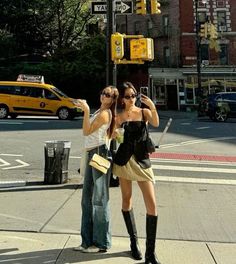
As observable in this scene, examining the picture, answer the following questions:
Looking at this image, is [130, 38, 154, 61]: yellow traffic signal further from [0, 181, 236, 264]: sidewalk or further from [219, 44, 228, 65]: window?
[219, 44, 228, 65]: window

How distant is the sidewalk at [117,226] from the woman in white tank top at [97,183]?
17 cm

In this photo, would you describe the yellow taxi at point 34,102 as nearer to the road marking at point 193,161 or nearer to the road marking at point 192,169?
the road marking at point 193,161

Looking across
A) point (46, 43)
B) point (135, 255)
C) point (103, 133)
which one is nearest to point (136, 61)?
point (103, 133)

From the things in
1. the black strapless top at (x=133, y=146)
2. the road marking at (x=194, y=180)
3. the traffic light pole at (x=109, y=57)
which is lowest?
the road marking at (x=194, y=180)

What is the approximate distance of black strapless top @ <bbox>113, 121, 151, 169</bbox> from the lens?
500 cm

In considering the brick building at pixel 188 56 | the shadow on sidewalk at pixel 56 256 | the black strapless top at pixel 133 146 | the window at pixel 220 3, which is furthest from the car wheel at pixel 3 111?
the window at pixel 220 3

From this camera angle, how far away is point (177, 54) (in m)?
43.3

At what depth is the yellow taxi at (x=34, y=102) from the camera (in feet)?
85.0

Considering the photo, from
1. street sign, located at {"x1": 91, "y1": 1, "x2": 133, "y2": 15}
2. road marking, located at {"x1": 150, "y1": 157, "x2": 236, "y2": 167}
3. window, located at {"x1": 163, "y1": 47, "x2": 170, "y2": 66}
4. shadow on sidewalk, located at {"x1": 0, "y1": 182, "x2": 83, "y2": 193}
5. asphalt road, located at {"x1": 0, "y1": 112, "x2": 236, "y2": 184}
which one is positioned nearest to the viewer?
shadow on sidewalk, located at {"x1": 0, "y1": 182, "x2": 83, "y2": 193}

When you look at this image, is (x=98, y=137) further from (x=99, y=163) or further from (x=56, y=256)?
(x=56, y=256)

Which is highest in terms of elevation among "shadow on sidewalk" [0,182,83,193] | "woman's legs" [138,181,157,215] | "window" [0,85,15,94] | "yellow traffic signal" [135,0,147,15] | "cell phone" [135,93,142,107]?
"yellow traffic signal" [135,0,147,15]

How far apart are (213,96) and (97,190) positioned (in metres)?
24.4

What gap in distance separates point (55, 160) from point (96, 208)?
13.4ft

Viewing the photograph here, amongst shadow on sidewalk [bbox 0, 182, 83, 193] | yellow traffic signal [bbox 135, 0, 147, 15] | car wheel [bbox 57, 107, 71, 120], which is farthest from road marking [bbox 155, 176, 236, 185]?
car wheel [bbox 57, 107, 71, 120]
